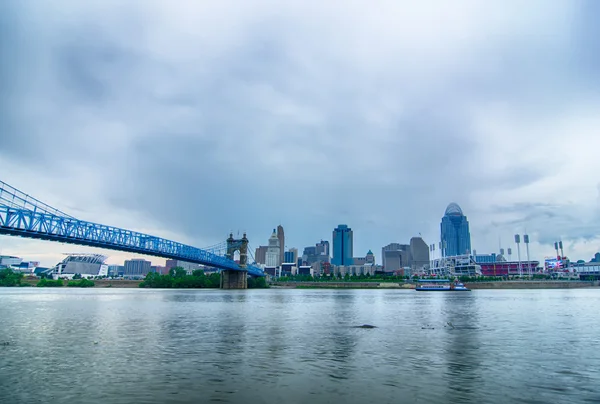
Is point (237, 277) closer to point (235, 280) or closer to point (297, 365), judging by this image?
point (235, 280)

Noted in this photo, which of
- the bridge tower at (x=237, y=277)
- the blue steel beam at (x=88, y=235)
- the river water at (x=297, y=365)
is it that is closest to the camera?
the river water at (x=297, y=365)

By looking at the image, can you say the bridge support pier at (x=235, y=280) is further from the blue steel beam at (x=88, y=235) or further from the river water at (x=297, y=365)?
the river water at (x=297, y=365)

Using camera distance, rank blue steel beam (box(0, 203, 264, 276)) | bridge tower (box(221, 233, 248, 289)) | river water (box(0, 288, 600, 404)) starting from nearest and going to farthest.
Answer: river water (box(0, 288, 600, 404)), blue steel beam (box(0, 203, 264, 276)), bridge tower (box(221, 233, 248, 289))

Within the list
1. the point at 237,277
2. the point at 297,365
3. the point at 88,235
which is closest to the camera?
the point at 297,365

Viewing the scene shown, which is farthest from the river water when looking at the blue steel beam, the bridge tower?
the bridge tower

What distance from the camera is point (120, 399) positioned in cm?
1627

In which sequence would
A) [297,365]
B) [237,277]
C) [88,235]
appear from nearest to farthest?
[297,365], [88,235], [237,277]

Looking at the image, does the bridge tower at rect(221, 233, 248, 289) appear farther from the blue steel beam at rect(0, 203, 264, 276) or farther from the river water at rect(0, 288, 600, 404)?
the river water at rect(0, 288, 600, 404)

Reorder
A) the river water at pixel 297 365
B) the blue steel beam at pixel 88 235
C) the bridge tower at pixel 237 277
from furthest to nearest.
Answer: the bridge tower at pixel 237 277 < the blue steel beam at pixel 88 235 < the river water at pixel 297 365

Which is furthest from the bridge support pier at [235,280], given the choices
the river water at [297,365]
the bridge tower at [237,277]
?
the river water at [297,365]

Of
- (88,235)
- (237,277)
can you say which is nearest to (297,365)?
(88,235)

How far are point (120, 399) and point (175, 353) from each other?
33.3 ft

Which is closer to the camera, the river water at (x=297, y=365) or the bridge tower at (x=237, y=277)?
the river water at (x=297, y=365)

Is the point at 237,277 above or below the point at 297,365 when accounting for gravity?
above
